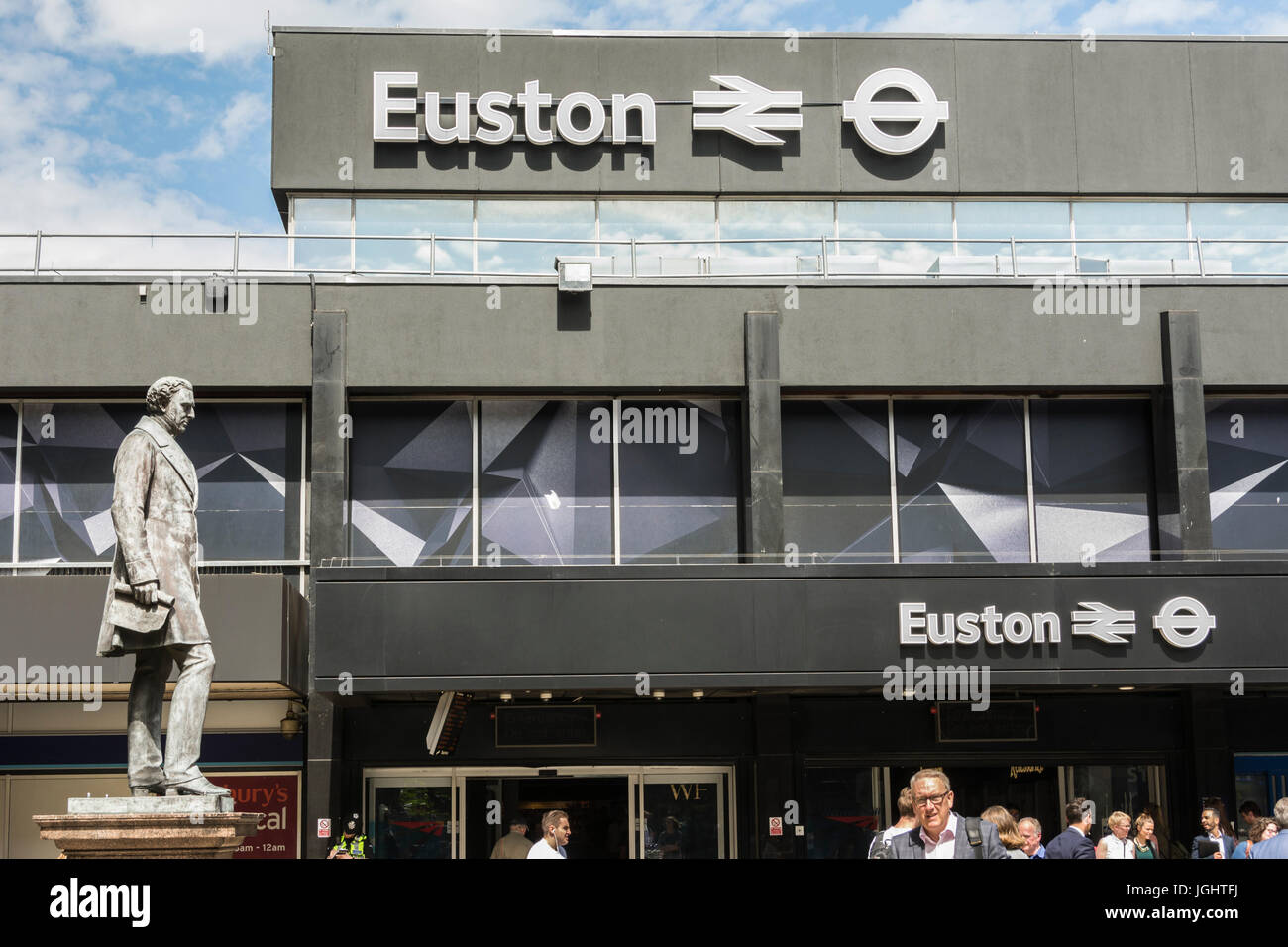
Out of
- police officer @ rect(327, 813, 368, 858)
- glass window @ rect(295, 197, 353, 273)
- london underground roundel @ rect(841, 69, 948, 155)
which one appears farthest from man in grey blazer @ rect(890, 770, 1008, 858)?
london underground roundel @ rect(841, 69, 948, 155)

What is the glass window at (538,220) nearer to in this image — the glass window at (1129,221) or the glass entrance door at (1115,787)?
the glass window at (1129,221)

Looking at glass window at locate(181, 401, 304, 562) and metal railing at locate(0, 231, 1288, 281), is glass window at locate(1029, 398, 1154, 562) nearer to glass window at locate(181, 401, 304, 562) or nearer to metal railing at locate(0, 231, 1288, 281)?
metal railing at locate(0, 231, 1288, 281)

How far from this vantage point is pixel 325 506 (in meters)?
20.2

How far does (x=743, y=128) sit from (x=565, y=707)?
371 inches

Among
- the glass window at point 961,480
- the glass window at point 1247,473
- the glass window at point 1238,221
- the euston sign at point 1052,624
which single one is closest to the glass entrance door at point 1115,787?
the glass window at point 961,480

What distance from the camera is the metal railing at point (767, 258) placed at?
21672 mm

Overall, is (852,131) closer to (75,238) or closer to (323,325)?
(323,325)

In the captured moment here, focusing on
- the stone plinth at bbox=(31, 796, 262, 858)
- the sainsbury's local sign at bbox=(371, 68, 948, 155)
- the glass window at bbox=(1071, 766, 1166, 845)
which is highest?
the sainsbury's local sign at bbox=(371, 68, 948, 155)

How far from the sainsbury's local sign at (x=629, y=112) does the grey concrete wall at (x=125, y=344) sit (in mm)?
4058

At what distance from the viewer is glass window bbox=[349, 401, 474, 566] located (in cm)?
2102

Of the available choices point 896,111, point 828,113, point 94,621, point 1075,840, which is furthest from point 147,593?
point 896,111

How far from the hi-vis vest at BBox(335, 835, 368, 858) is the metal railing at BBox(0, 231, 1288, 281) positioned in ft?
26.5
